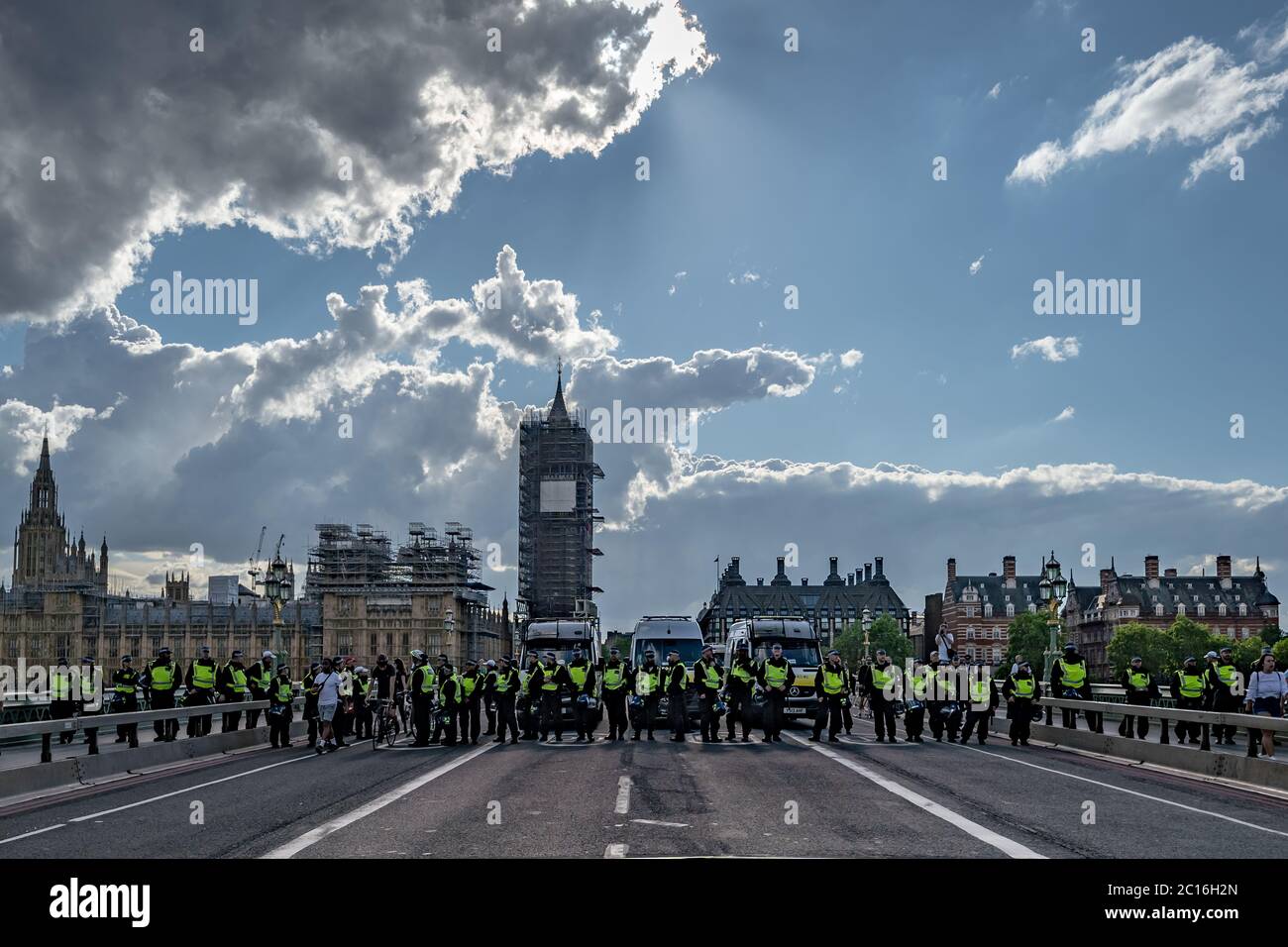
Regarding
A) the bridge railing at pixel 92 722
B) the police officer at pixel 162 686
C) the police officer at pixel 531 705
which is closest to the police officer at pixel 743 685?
the police officer at pixel 531 705

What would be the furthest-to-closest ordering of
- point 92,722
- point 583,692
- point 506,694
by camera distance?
point 506,694 < point 583,692 < point 92,722

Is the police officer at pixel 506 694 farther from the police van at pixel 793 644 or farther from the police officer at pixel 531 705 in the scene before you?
the police van at pixel 793 644

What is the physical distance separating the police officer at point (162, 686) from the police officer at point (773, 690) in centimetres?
1240

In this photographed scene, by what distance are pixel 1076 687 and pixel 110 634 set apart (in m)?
167

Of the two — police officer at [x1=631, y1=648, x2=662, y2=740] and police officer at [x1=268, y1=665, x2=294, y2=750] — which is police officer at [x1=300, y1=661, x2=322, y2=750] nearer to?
police officer at [x1=268, y1=665, x2=294, y2=750]

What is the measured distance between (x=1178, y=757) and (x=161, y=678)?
19.4m

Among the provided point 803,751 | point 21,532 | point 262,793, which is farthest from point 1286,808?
point 21,532

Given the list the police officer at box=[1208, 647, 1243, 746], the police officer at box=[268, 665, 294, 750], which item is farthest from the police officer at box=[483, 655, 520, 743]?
the police officer at box=[1208, 647, 1243, 746]

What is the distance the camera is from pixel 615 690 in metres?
26.4

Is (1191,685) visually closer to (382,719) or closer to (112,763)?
(382,719)

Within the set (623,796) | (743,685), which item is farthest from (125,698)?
(623,796)

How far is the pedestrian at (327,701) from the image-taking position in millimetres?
24297
